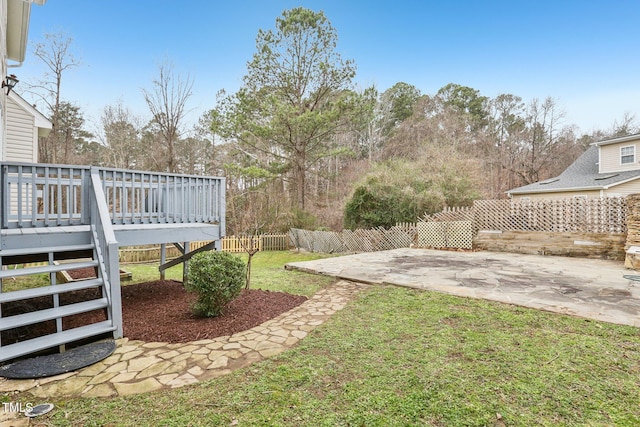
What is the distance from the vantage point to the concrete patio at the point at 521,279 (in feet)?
13.3

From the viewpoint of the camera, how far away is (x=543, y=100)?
77.5 feet

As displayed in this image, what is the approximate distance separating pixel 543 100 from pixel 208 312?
28996 millimetres

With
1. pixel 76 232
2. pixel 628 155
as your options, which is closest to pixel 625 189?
pixel 628 155

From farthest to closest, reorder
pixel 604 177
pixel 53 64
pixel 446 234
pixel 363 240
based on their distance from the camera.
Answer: pixel 604 177 < pixel 53 64 < pixel 363 240 < pixel 446 234

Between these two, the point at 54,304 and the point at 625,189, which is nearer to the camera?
the point at 54,304

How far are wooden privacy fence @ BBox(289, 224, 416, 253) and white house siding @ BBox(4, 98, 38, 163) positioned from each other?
10.3m

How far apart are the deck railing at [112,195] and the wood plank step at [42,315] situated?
1.26m

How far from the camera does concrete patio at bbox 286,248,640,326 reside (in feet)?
13.3

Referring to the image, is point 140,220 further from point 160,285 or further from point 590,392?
point 590,392

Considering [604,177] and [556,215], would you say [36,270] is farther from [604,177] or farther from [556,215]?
[604,177]

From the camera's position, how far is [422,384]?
2.27 m

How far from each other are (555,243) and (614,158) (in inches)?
401

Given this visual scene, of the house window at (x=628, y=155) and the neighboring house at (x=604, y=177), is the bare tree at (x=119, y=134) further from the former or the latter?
the house window at (x=628, y=155)

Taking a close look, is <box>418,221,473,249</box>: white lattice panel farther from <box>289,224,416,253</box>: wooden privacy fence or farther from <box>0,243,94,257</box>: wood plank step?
<box>0,243,94,257</box>: wood plank step
